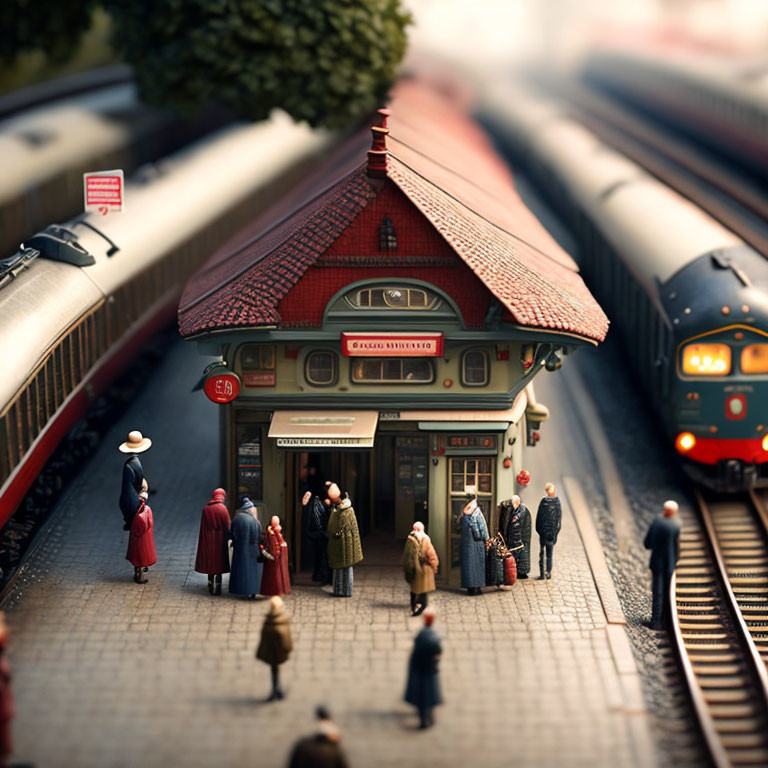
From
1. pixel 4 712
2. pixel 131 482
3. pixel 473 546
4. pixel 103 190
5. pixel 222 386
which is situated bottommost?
pixel 4 712

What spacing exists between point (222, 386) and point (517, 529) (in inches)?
195

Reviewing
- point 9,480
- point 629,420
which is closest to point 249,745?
point 9,480

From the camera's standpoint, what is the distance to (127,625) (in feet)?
66.8

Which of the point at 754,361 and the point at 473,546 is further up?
the point at 754,361

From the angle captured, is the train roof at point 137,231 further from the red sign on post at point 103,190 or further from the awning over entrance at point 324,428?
the awning over entrance at point 324,428

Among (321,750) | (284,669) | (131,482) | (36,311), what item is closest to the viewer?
(321,750)

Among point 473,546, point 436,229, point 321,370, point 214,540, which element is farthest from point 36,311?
point 473,546

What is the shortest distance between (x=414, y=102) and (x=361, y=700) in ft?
91.2

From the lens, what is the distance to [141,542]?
71.6 ft

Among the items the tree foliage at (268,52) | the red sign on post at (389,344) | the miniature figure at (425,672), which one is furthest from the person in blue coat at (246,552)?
the tree foliage at (268,52)

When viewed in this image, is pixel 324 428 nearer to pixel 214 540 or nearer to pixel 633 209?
pixel 214 540

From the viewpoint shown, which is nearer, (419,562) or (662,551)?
(419,562)

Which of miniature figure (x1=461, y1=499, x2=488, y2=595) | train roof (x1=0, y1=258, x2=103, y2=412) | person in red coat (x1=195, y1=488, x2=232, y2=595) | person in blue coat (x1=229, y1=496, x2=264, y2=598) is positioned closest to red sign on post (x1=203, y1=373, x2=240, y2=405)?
person in red coat (x1=195, y1=488, x2=232, y2=595)

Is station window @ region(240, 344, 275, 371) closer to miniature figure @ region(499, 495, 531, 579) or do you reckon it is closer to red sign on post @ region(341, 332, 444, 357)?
red sign on post @ region(341, 332, 444, 357)
